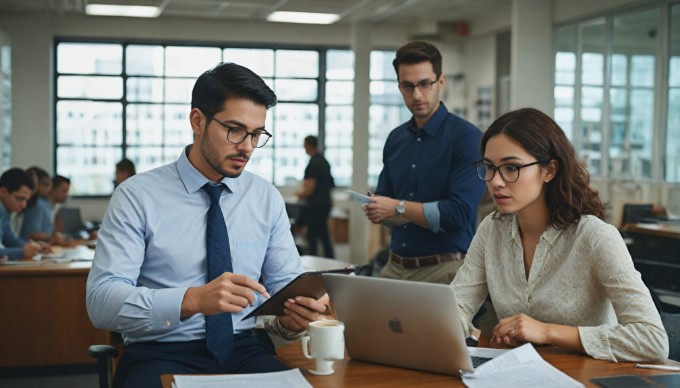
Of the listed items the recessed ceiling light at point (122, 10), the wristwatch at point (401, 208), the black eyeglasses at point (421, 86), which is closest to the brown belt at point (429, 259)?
the wristwatch at point (401, 208)

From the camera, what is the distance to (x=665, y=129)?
9.08m

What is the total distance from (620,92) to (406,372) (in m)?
8.49

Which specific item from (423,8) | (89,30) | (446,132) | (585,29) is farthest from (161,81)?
(446,132)

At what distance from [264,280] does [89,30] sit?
37.3 ft

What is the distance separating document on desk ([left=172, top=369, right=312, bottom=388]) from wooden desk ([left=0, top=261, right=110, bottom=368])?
3786 mm

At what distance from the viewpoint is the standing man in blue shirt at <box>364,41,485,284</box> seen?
3.69 meters

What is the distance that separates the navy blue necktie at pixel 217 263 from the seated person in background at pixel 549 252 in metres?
0.73

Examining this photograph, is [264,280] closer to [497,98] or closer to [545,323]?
[545,323]

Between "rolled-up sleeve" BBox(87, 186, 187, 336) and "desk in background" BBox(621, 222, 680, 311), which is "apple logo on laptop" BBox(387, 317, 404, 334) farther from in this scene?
"desk in background" BBox(621, 222, 680, 311)

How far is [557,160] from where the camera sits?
8.48 ft

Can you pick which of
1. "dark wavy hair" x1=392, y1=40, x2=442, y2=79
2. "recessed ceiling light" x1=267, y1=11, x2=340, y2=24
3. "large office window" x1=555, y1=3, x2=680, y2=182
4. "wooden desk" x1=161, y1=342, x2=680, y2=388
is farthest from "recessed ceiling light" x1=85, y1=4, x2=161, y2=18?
"wooden desk" x1=161, y1=342, x2=680, y2=388

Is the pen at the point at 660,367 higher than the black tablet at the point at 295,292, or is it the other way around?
the black tablet at the point at 295,292

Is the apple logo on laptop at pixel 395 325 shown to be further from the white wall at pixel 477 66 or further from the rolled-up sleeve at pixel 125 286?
the white wall at pixel 477 66

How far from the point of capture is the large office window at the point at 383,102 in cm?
1452
